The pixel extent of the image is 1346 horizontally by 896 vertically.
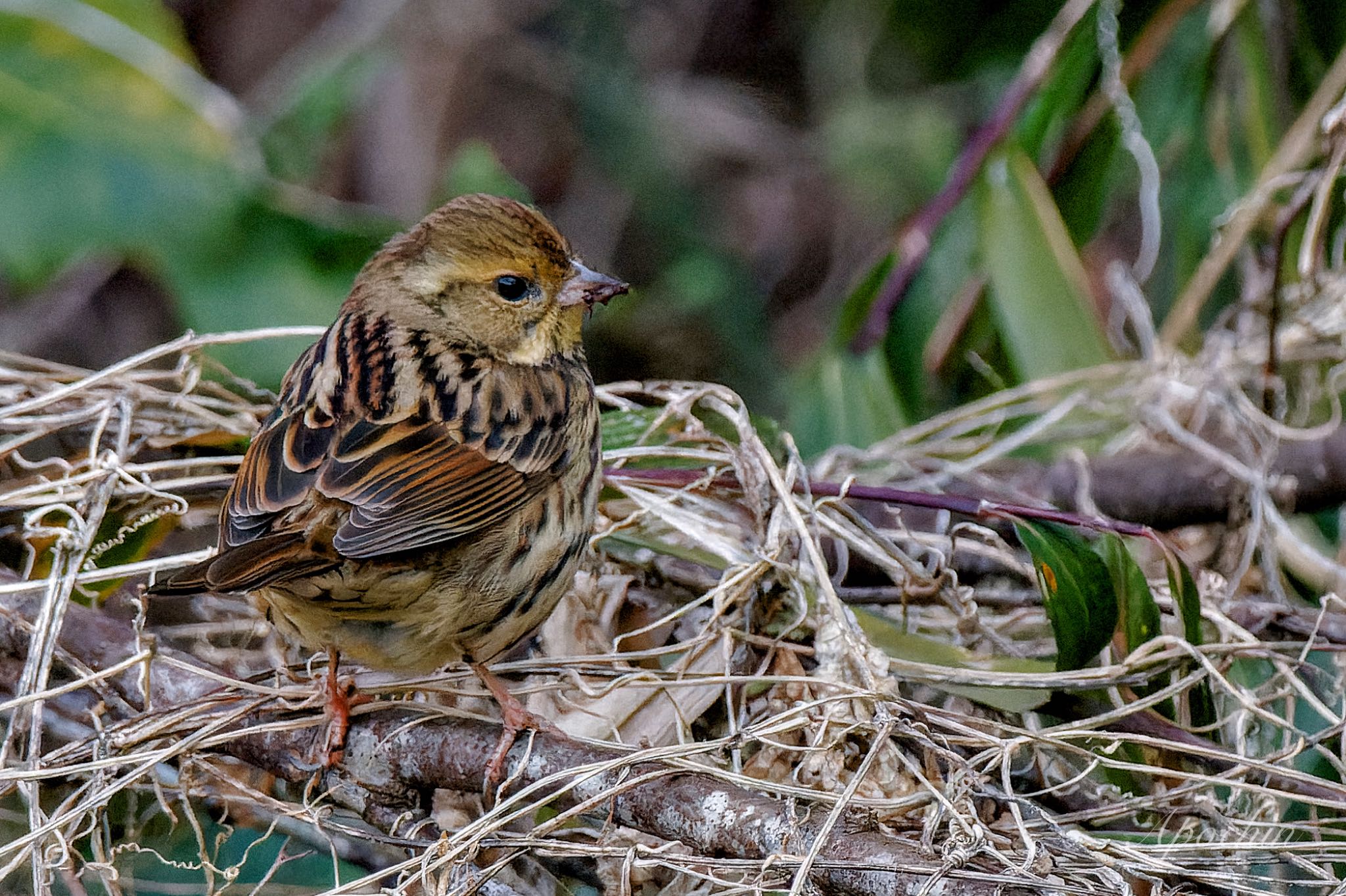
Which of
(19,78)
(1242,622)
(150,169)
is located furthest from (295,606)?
(19,78)

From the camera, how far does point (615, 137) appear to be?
5.69m

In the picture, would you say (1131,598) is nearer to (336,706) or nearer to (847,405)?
(336,706)

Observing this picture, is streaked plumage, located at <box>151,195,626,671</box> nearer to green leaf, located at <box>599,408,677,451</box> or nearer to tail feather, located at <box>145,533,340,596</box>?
tail feather, located at <box>145,533,340,596</box>

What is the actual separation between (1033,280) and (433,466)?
5.71 ft

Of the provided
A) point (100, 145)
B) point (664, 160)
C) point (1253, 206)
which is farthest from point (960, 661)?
point (664, 160)

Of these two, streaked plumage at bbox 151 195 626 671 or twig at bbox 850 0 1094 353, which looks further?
twig at bbox 850 0 1094 353

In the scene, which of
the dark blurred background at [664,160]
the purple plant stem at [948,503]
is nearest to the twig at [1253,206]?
→ the dark blurred background at [664,160]

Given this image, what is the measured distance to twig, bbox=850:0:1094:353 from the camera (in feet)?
12.0

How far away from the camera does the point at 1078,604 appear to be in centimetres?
214

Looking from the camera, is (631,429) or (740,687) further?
(631,429)

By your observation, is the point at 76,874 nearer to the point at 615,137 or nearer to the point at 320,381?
the point at 320,381

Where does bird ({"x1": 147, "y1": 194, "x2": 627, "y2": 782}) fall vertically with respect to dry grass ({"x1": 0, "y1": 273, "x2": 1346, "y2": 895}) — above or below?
above

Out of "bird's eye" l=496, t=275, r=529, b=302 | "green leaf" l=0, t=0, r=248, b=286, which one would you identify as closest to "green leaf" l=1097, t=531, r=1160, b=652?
"bird's eye" l=496, t=275, r=529, b=302

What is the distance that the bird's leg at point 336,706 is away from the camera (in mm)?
2117
